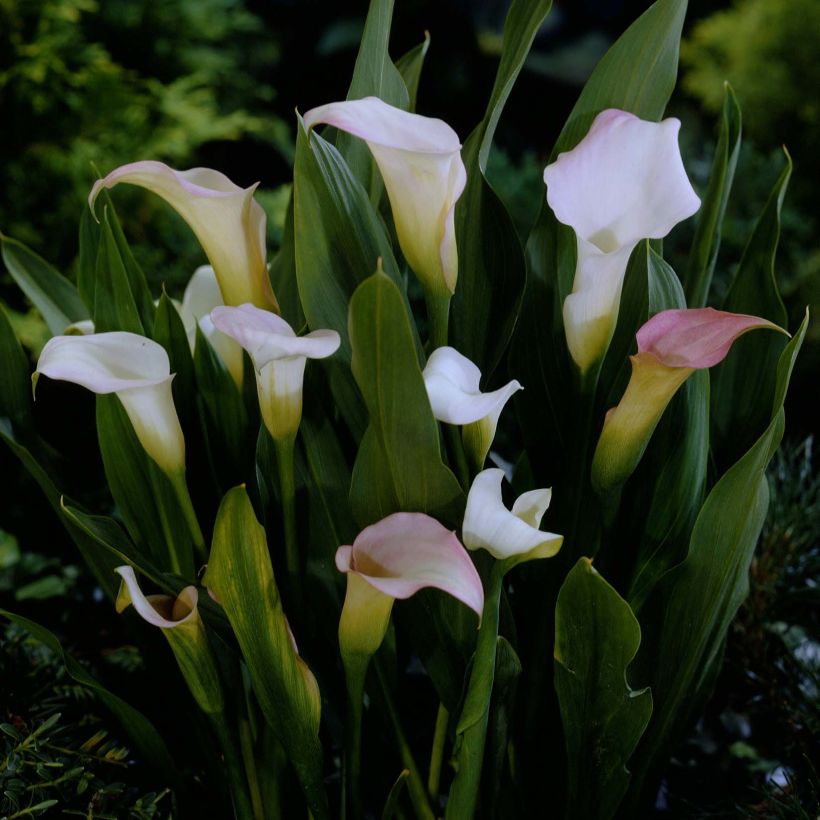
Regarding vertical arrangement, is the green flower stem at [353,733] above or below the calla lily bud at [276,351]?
below

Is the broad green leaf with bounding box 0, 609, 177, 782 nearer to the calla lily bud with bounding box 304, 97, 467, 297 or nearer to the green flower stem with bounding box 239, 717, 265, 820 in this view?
the green flower stem with bounding box 239, 717, 265, 820

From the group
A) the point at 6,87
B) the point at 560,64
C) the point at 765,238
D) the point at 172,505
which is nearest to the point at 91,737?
the point at 172,505

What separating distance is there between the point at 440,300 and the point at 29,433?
21 cm

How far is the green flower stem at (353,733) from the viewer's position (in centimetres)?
34

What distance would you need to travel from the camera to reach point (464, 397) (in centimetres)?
30

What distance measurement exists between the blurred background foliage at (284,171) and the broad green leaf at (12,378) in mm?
131

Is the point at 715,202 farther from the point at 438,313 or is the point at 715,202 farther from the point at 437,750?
the point at 437,750

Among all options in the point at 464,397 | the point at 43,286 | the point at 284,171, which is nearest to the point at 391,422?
the point at 464,397

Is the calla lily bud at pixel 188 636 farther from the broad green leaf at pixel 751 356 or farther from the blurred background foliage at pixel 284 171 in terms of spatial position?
the broad green leaf at pixel 751 356

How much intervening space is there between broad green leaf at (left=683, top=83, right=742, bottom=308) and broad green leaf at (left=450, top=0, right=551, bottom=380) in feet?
0.33

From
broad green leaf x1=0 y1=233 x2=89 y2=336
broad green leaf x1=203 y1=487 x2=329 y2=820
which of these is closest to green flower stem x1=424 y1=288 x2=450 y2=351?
broad green leaf x1=203 y1=487 x2=329 y2=820

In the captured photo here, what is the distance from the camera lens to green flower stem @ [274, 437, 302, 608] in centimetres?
33

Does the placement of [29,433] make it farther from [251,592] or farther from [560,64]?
[560,64]

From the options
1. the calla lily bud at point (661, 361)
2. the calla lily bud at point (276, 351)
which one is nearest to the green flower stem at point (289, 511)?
the calla lily bud at point (276, 351)
